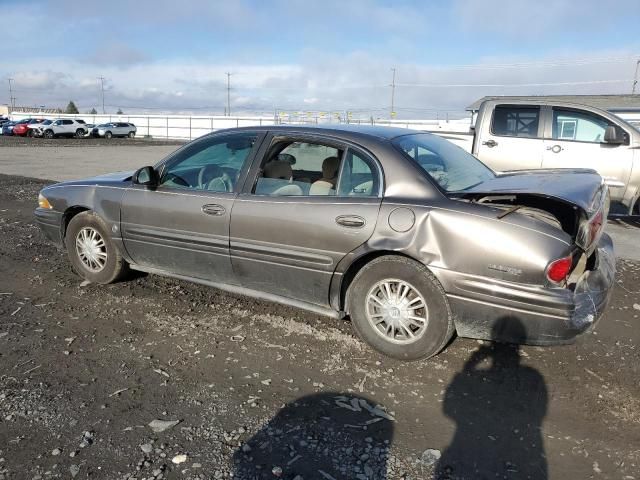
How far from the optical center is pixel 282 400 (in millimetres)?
3068

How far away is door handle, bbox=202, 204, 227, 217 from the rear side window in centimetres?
535

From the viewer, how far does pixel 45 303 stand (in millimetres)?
4516

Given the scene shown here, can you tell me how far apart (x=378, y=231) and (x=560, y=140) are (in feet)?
17.7

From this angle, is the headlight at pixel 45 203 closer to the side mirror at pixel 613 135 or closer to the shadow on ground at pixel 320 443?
the shadow on ground at pixel 320 443

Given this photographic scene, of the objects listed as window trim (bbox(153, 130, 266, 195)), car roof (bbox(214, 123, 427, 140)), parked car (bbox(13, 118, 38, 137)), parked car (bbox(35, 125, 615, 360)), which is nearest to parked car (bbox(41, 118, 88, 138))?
parked car (bbox(13, 118, 38, 137))

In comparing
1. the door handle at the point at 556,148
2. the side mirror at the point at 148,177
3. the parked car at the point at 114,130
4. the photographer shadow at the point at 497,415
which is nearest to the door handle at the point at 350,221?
the photographer shadow at the point at 497,415

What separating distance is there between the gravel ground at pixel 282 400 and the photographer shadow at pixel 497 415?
0.01 meters

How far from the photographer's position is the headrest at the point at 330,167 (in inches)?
152

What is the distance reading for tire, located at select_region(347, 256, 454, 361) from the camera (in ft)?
11.0

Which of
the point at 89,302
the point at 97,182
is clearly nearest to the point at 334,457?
the point at 89,302

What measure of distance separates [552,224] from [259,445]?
2.14 m

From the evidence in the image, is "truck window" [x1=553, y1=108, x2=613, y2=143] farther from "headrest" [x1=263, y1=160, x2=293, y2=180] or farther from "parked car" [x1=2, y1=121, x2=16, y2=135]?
"parked car" [x1=2, y1=121, x2=16, y2=135]

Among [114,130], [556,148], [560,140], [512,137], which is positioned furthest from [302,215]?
[114,130]

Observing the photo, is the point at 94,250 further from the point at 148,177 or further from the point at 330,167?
the point at 330,167
